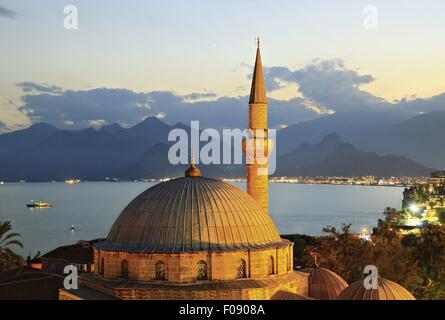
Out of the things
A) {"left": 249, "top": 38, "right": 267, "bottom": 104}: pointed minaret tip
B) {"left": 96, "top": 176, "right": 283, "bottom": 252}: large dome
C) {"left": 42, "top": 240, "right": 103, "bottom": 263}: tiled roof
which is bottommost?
{"left": 42, "top": 240, "right": 103, "bottom": 263}: tiled roof

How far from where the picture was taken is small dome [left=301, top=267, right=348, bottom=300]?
27.8 m

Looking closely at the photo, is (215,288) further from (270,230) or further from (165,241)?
(270,230)

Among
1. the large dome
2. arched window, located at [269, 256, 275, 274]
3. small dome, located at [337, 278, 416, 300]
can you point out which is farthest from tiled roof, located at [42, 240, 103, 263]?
small dome, located at [337, 278, 416, 300]

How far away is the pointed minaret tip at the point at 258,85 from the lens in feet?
147

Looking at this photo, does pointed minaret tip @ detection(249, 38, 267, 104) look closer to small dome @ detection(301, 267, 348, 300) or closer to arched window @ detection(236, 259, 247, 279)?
small dome @ detection(301, 267, 348, 300)

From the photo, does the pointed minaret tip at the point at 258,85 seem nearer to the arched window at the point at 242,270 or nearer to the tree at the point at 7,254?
the tree at the point at 7,254

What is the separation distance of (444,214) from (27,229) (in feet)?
300

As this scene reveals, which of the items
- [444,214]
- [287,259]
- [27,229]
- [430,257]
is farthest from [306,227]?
[287,259]

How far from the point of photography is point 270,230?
2603 centimetres

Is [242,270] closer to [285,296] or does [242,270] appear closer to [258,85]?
[285,296]

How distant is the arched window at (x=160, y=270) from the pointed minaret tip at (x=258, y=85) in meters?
23.1

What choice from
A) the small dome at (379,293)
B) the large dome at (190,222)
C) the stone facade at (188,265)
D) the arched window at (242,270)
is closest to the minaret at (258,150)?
the large dome at (190,222)

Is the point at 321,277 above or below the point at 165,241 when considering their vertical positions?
below
